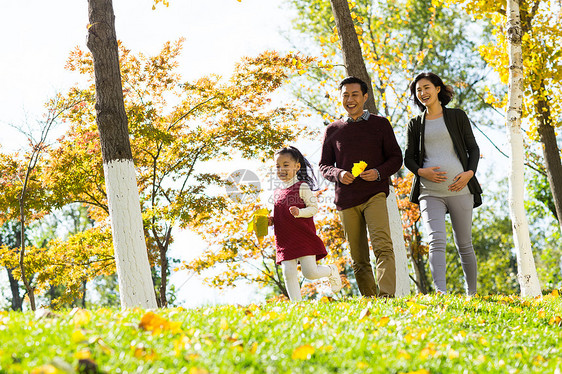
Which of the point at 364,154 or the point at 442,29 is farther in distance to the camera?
the point at 442,29

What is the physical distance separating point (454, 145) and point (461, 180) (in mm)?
384

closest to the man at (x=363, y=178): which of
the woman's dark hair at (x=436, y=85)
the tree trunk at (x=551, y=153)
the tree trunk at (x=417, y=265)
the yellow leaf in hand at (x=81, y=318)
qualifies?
the woman's dark hair at (x=436, y=85)

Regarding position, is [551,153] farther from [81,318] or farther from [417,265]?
[81,318]

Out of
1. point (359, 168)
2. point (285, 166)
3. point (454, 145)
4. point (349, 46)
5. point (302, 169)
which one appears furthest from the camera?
point (349, 46)

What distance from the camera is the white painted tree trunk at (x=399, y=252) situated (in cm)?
693

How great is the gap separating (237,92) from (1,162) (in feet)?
19.7

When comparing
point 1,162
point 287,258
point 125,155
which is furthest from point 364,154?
point 1,162

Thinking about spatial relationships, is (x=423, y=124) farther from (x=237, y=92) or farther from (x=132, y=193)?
(x=237, y=92)

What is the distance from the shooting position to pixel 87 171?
37.0 feet

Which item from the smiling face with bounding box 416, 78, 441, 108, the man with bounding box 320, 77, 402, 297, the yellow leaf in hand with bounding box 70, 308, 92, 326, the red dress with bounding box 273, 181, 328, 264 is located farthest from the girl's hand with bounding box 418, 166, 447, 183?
the yellow leaf in hand with bounding box 70, 308, 92, 326

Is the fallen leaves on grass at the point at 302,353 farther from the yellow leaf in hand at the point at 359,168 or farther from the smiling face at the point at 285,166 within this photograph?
the smiling face at the point at 285,166

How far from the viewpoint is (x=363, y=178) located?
493cm

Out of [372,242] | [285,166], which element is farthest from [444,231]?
[285,166]

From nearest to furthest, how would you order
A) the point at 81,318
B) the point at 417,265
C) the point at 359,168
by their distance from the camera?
1. the point at 81,318
2. the point at 359,168
3. the point at 417,265
